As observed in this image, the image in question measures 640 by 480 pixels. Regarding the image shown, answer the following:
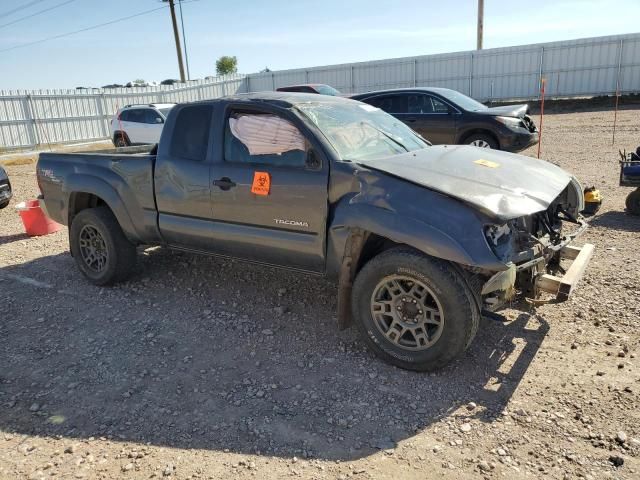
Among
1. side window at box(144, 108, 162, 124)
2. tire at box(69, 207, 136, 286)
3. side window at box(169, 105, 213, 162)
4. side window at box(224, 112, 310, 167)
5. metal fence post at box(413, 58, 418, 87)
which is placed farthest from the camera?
metal fence post at box(413, 58, 418, 87)

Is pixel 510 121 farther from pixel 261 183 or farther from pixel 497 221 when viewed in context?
pixel 497 221

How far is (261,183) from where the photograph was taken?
410cm

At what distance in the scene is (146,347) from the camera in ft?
13.5

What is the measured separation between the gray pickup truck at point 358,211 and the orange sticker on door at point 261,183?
0.01 metres

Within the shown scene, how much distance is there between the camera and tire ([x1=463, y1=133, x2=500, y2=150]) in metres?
10.6

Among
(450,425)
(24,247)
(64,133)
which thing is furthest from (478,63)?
(450,425)

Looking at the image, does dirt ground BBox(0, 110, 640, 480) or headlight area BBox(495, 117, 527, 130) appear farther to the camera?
headlight area BBox(495, 117, 527, 130)

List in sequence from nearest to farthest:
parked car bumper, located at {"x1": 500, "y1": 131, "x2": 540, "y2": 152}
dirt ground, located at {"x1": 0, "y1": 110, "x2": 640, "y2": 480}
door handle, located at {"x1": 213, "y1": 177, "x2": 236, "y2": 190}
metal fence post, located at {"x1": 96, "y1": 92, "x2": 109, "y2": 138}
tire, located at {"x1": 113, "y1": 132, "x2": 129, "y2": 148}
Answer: dirt ground, located at {"x1": 0, "y1": 110, "x2": 640, "y2": 480}
door handle, located at {"x1": 213, "y1": 177, "x2": 236, "y2": 190}
parked car bumper, located at {"x1": 500, "y1": 131, "x2": 540, "y2": 152}
tire, located at {"x1": 113, "y1": 132, "x2": 129, "y2": 148}
metal fence post, located at {"x1": 96, "y1": 92, "x2": 109, "y2": 138}

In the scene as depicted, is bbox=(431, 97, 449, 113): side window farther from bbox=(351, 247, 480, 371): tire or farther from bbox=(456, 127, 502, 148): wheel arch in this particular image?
bbox=(351, 247, 480, 371): tire

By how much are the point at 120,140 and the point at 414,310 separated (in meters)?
16.0

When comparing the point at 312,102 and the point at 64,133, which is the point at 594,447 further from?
the point at 64,133

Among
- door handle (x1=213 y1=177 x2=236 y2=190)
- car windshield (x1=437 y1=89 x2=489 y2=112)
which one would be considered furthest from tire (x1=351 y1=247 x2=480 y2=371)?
car windshield (x1=437 y1=89 x2=489 y2=112)

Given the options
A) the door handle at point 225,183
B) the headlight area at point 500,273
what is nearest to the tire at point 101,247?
the door handle at point 225,183

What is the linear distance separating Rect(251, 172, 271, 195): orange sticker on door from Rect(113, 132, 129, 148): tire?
14192 mm
